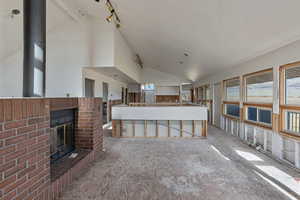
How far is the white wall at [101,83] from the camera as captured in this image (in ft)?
17.1

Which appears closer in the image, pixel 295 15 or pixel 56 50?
pixel 295 15

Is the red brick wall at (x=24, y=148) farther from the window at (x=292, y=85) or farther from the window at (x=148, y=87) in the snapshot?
Result: the window at (x=148, y=87)

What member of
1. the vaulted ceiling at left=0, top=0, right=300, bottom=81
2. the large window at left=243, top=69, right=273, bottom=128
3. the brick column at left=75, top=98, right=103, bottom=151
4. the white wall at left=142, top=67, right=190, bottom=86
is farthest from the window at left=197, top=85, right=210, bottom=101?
the brick column at left=75, top=98, right=103, bottom=151

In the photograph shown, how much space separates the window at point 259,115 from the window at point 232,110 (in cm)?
51

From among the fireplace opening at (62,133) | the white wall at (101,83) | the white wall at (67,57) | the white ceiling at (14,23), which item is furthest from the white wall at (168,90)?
the fireplace opening at (62,133)

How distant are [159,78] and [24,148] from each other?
9.43 meters

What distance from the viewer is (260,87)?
391cm

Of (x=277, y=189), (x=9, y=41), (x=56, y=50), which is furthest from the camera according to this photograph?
(x=56, y=50)

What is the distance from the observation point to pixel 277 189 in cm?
214

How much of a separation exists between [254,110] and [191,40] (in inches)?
101

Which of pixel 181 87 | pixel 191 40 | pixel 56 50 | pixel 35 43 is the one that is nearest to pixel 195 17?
pixel 191 40

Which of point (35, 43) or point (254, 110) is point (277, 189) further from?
point (35, 43)

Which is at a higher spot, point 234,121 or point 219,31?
point 219,31

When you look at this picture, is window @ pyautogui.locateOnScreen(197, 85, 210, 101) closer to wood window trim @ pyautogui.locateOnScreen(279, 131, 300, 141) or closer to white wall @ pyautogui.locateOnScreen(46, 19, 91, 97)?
wood window trim @ pyautogui.locateOnScreen(279, 131, 300, 141)
